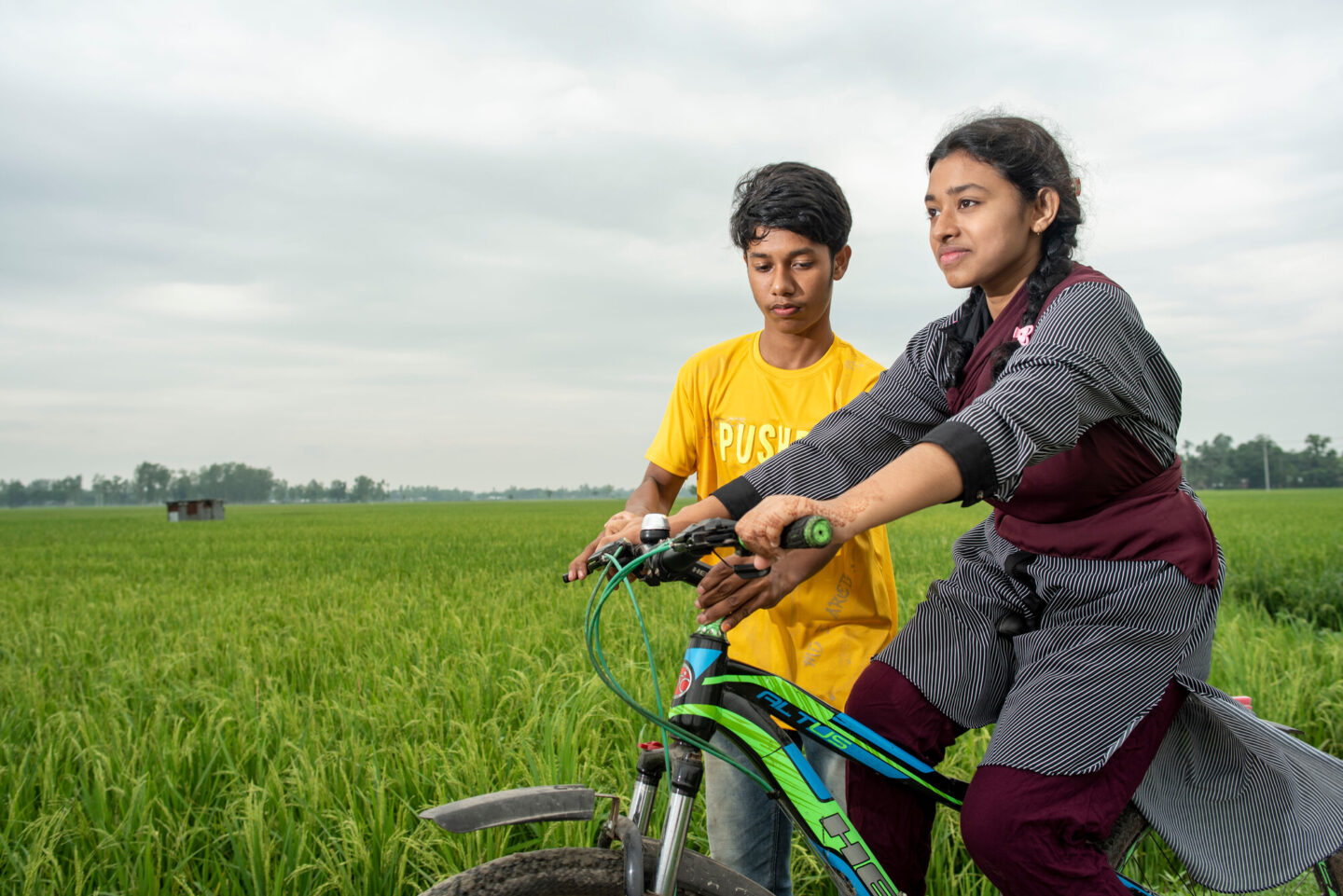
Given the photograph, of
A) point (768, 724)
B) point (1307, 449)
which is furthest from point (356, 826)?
point (1307, 449)

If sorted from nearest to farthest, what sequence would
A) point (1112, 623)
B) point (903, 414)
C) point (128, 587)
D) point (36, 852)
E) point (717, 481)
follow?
point (1112, 623) → point (903, 414) → point (717, 481) → point (36, 852) → point (128, 587)

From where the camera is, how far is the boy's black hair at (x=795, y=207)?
195cm

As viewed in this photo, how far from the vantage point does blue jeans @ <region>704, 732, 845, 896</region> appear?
1956 millimetres

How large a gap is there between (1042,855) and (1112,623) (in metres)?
0.41

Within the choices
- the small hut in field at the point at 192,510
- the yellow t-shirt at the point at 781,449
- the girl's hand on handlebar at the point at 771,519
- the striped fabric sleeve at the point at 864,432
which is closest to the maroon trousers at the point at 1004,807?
the yellow t-shirt at the point at 781,449

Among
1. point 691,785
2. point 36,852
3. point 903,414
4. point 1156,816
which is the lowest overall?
point 36,852

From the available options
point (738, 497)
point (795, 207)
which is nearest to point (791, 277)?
point (795, 207)

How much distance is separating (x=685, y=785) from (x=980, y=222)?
1131 mm

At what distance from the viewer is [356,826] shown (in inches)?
102

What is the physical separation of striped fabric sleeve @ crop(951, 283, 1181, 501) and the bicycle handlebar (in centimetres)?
30

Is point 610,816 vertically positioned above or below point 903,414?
below

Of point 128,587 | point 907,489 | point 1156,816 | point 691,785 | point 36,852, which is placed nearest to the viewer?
point 907,489

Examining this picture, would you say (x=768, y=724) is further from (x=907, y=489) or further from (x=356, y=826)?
(x=356, y=826)

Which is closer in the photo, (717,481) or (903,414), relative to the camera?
(903,414)
